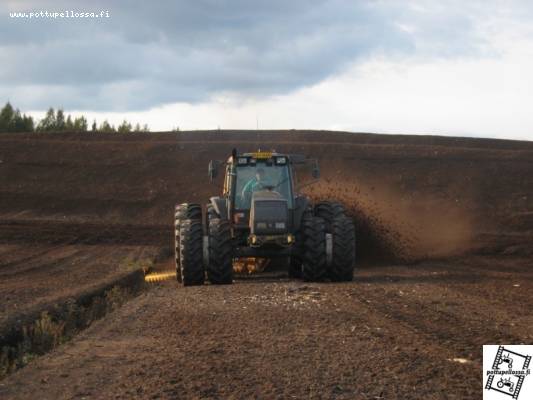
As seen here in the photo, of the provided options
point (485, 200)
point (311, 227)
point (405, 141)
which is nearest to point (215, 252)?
point (311, 227)

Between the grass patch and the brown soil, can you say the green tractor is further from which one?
the grass patch

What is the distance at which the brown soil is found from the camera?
7.49 metres

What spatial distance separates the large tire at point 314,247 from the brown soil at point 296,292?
0.94m

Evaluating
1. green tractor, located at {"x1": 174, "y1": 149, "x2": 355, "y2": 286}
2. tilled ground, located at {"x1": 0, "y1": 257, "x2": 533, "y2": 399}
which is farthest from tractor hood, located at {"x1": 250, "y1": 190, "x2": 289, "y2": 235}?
tilled ground, located at {"x1": 0, "y1": 257, "x2": 533, "y2": 399}

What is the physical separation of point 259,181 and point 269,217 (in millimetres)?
1313

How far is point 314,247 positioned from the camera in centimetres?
1547

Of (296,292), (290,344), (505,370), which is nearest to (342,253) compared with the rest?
(296,292)

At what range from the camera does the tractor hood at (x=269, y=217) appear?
15.3m

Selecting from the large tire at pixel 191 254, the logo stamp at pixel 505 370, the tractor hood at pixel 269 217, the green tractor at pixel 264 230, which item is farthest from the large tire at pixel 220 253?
the logo stamp at pixel 505 370

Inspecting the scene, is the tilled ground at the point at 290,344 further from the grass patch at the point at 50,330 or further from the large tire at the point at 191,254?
the large tire at the point at 191,254

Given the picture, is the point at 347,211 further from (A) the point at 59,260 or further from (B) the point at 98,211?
(B) the point at 98,211

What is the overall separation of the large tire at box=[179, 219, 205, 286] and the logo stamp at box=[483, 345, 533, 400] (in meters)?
8.26

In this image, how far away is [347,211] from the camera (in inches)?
826

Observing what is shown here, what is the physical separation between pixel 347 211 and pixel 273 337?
11851 millimetres
